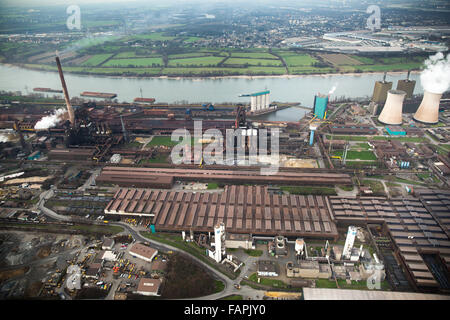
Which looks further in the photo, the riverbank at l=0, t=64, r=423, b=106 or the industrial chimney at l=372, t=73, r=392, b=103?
the riverbank at l=0, t=64, r=423, b=106

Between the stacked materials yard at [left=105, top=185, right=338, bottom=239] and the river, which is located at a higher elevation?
the river

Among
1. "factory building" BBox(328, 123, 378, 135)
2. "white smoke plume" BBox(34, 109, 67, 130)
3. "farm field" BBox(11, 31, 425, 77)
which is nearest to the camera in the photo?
"white smoke plume" BBox(34, 109, 67, 130)

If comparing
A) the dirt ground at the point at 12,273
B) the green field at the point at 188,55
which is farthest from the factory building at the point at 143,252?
the green field at the point at 188,55

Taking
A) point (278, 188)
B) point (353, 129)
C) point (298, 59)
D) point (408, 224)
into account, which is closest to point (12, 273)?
point (278, 188)

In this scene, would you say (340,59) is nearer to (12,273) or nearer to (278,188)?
(278,188)

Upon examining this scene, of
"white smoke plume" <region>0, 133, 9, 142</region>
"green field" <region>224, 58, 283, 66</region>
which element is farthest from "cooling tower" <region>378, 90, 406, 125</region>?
"white smoke plume" <region>0, 133, 9, 142</region>

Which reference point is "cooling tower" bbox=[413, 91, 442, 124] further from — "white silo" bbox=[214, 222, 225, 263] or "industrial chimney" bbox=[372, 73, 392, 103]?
"white silo" bbox=[214, 222, 225, 263]

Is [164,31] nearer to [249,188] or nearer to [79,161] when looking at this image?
[79,161]
